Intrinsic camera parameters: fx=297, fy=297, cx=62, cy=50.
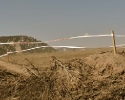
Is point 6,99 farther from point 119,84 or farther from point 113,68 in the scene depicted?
point 113,68

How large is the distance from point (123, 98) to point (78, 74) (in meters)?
1.92

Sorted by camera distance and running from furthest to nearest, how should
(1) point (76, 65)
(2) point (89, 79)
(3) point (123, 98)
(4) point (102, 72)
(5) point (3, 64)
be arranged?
(5) point (3, 64), (1) point (76, 65), (4) point (102, 72), (2) point (89, 79), (3) point (123, 98)

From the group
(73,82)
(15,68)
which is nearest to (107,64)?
(73,82)

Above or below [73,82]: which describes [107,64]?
above

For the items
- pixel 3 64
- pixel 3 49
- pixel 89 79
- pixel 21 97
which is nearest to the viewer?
pixel 21 97

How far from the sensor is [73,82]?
7.54 meters

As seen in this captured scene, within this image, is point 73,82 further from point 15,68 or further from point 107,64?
point 15,68

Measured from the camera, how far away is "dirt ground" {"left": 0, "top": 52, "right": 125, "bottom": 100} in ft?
22.5

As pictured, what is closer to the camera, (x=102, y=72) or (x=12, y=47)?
(x=102, y=72)

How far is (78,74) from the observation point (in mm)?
8133

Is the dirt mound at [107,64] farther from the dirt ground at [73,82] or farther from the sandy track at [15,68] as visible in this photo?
the sandy track at [15,68]

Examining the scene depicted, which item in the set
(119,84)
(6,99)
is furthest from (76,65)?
(6,99)

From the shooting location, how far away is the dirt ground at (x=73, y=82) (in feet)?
22.5

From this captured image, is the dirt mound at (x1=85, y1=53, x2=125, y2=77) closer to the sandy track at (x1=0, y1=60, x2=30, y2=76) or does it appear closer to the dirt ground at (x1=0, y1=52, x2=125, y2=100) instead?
the dirt ground at (x1=0, y1=52, x2=125, y2=100)
